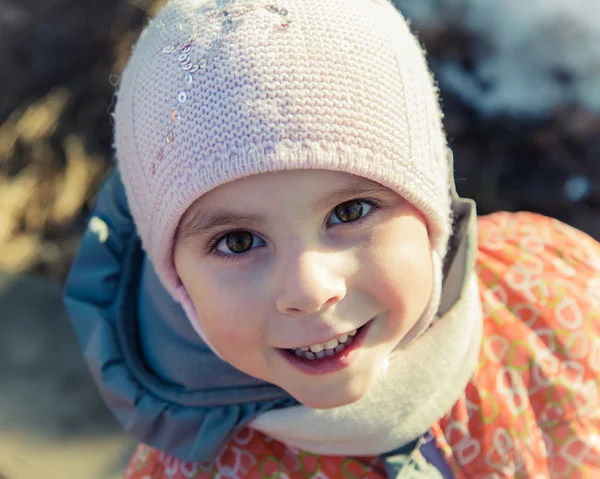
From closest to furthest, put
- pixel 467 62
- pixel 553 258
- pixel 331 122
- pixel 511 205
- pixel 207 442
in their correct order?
pixel 331 122, pixel 207 442, pixel 553 258, pixel 511 205, pixel 467 62

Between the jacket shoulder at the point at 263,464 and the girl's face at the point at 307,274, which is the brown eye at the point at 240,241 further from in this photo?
the jacket shoulder at the point at 263,464

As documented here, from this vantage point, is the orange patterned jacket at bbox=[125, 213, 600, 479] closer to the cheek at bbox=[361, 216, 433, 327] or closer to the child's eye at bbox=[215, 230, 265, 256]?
the cheek at bbox=[361, 216, 433, 327]

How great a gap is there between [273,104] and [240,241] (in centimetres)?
18

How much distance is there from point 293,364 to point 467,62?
147cm

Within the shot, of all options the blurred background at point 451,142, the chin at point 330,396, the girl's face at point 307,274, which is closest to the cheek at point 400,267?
the girl's face at point 307,274

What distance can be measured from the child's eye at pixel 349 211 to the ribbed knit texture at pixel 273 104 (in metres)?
0.04

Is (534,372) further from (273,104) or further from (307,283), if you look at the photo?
(273,104)

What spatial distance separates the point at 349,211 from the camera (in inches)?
34.9

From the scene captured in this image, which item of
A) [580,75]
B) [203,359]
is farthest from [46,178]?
[580,75]

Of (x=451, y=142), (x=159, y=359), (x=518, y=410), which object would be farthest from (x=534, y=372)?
(x=451, y=142)

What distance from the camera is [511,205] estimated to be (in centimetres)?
195

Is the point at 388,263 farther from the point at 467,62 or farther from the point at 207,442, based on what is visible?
the point at 467,62

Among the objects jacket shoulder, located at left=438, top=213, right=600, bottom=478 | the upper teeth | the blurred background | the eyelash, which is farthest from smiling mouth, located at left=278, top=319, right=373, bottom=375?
the blurred background

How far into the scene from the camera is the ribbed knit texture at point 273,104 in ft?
2.72
